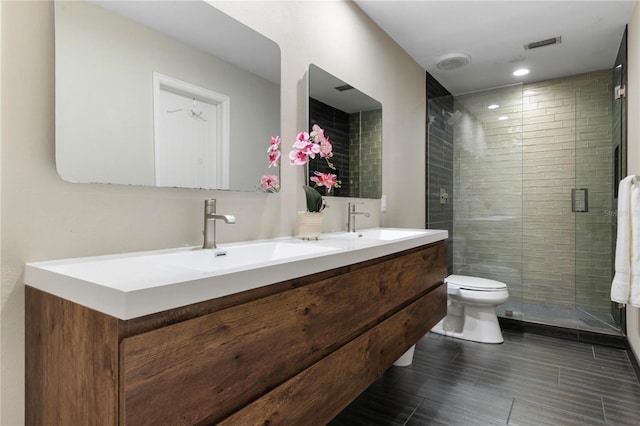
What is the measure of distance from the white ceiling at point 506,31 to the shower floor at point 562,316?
7.23ft

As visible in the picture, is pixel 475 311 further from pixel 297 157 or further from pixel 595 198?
pixel 297 157

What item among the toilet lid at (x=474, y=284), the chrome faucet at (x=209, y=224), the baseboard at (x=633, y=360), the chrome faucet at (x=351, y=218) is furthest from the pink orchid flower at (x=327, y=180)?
the baseboard at (x=633, y=360)

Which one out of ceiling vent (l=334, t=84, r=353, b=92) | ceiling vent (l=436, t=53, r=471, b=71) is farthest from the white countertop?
ceiling vent (l=436, t=53, r=471, b=71)

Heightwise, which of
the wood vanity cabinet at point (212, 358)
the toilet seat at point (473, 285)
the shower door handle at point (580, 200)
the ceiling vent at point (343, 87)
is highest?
the ceiling vent at point (343, 87)

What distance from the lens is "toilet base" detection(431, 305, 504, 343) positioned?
283 cm

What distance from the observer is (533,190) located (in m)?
3.64

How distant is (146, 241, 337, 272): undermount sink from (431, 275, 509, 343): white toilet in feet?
5.83

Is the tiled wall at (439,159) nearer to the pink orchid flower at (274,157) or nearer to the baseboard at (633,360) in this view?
the baseboard at (633,360)

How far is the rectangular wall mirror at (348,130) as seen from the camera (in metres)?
1.97

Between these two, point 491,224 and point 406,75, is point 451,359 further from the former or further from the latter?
point 406,75

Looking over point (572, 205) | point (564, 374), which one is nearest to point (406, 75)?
point (572, 205)

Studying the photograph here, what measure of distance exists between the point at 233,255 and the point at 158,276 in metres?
0.58

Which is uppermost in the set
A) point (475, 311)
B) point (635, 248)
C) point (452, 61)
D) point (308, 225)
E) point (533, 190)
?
point (452, 61)

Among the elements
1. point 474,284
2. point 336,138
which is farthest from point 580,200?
point 336,138
